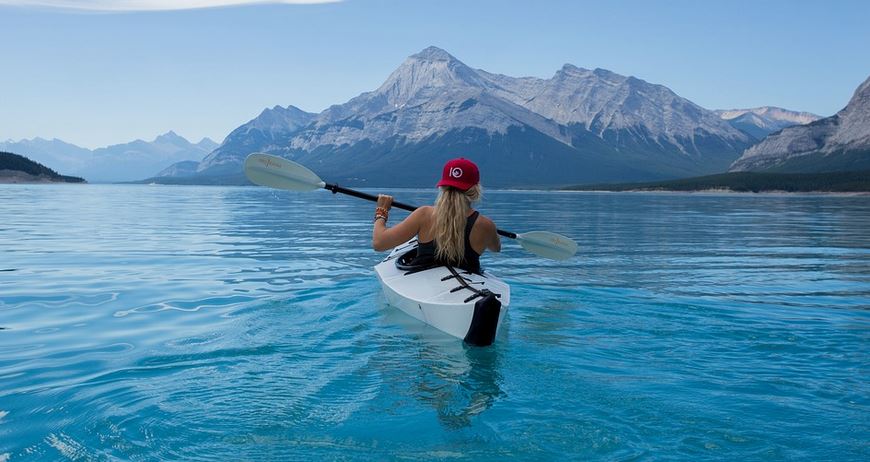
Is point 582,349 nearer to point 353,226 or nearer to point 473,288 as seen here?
point 473,288

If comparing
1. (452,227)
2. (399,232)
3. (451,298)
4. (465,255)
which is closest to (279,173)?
(399,232)

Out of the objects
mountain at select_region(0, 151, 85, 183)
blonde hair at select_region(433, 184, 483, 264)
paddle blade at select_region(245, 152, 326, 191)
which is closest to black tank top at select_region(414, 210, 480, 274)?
blonde hair at select_region(433, 184, 483, 264)

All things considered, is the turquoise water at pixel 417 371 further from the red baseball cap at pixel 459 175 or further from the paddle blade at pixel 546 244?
the red baseball cap at pixel 459 175

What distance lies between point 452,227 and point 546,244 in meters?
5.83

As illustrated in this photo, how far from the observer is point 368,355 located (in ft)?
27.6

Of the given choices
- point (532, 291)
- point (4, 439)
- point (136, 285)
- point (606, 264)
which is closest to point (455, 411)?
point (4, 439)

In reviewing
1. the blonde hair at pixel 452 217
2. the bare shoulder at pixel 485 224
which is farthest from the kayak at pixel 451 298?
the bare shoulder at pixel 485 224

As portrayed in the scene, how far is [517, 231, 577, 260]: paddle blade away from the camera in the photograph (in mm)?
14461

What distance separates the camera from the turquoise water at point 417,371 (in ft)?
18.6

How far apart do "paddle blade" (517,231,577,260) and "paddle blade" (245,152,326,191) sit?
15.6ft

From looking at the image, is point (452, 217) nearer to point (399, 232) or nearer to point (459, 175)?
point (459, 175)

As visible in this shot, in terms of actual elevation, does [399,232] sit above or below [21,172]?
above

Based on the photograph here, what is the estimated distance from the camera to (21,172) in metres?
178

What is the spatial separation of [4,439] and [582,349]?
21.5 ft
